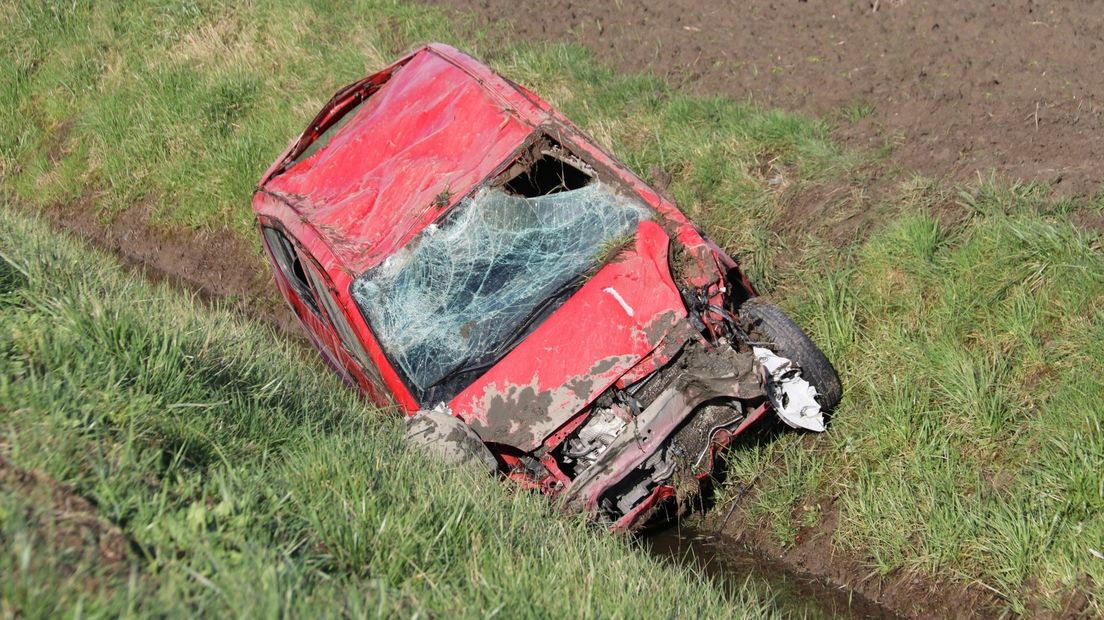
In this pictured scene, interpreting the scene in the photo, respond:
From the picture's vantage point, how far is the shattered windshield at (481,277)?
586 centimetres

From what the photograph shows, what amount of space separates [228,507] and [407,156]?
3.59m

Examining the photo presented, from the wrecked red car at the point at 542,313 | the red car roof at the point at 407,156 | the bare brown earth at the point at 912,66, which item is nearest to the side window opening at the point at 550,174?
the wrecked red car at the point at 542,313

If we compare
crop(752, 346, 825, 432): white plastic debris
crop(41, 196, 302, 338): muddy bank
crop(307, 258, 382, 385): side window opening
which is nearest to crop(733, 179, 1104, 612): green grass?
crop(752, 346, 825, 432): white plastic debris

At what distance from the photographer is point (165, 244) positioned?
34.6ft

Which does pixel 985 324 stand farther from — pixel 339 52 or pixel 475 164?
pixel 339 52

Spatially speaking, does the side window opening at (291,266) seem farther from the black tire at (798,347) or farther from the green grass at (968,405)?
the green grass at (968,405)

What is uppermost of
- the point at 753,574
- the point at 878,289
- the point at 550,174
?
the point at 550,174

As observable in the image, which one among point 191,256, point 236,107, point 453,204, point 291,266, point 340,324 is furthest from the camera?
point 236,107

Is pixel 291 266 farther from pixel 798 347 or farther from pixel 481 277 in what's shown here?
pixel 798 347

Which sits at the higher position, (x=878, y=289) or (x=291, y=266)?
(x=291, y=266)

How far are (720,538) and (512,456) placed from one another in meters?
1.47

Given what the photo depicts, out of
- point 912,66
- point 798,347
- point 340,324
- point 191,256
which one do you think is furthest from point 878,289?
point 191,256

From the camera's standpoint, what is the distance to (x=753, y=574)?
6051mm

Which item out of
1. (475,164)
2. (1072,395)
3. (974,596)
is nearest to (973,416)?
(1072,395)
